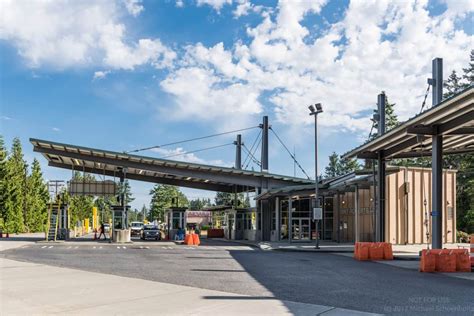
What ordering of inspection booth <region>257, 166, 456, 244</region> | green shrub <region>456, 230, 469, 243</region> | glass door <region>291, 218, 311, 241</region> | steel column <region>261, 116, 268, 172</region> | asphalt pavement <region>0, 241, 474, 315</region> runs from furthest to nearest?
1. steel column <region>261, 116, 268, 172</region>
2. glass door <region>291, 218, 311, 241</region>
3. green shrub <region>456, 230, 469, 243</region>
4. inspection booth <region>257, 166, 456, 244</region>
5. asphalt pavement <region>0, 241, 474, 315</region>

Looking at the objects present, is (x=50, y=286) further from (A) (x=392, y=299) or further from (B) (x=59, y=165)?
(B) (x=59, y=165)

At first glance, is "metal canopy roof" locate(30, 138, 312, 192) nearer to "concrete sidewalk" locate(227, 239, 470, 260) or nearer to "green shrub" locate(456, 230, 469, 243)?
"concrete sidewalk" locate(227, 239, 470, 260)

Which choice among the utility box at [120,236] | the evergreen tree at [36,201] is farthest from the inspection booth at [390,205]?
the evergreen tree at [36,201]

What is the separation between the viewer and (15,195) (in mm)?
61125

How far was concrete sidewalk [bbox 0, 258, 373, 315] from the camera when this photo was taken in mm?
9820

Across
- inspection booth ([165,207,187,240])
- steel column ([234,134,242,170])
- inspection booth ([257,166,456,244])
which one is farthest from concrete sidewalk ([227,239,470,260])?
steel column ([234,134,242,170])

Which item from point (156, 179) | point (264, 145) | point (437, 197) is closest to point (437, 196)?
point (437, 197)

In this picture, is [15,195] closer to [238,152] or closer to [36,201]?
[36,201]

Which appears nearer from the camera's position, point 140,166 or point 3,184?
point 140,166

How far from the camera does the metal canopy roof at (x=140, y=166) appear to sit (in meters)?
40.3

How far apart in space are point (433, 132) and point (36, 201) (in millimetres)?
58481

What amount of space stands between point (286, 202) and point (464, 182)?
26.9 metres

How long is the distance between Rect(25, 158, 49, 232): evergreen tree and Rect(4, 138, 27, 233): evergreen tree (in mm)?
1031

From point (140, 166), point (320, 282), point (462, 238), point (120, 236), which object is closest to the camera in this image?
point (320, 282)
